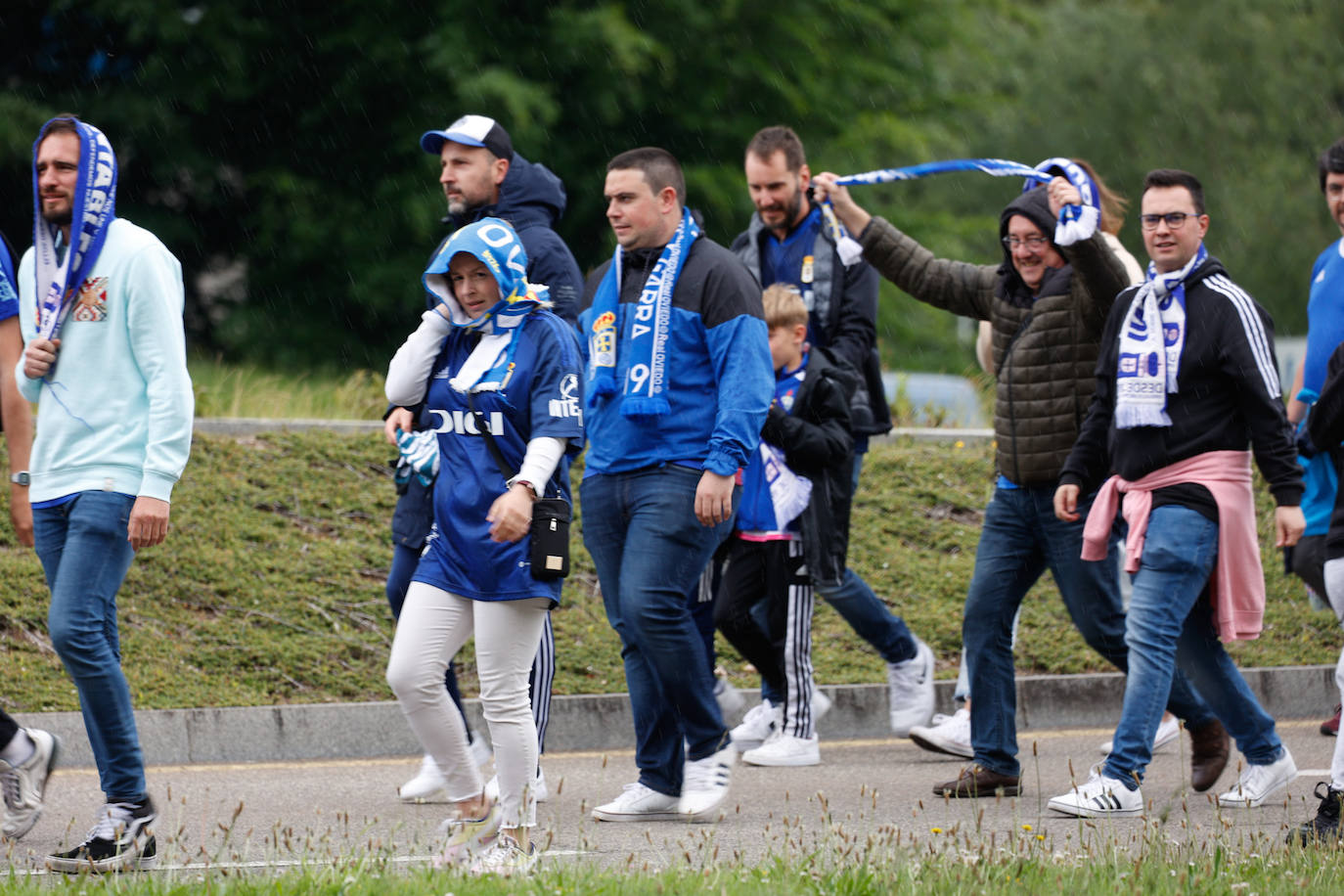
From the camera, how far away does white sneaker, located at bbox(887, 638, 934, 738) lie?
7.80 metres

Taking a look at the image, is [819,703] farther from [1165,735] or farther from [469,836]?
[469,836]

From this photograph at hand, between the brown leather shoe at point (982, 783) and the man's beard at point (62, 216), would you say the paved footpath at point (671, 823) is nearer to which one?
the brown leather shoe at point (982, 783)

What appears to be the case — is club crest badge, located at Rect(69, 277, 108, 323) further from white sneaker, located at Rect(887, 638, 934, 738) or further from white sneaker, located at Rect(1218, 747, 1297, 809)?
white sneaker, located at Rect(1218, 747, 1297, 809)

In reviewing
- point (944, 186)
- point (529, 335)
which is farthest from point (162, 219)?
point (944, 186)

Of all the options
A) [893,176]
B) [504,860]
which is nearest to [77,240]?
[504,860]

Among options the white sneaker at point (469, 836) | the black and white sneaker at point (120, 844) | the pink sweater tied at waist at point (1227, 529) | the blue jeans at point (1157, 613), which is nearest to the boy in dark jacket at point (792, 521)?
the pink sweater tied at waist at point (1227, 529)

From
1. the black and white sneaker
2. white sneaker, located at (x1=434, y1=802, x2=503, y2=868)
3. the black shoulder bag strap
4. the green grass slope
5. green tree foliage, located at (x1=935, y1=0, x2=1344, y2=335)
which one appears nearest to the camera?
white sneaker, located at (x1=434, y1=802, x2=503, y2=868)

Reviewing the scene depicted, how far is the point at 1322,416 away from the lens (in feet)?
19.2

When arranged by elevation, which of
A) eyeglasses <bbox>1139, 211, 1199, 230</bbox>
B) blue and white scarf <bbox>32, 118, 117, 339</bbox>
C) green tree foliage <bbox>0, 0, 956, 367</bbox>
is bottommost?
blue and white scarf <bbox>32, 118, 117, 339</bbox>

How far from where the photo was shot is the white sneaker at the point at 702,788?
19.6 feet

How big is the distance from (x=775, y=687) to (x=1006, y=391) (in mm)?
1739

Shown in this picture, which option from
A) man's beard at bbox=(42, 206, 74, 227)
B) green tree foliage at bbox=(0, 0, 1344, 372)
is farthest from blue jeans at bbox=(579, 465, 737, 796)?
green tree foliage at bbox=(0, 0, 1344, 372)

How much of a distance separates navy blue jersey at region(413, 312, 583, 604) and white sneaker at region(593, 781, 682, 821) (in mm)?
1089

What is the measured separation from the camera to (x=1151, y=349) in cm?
599
